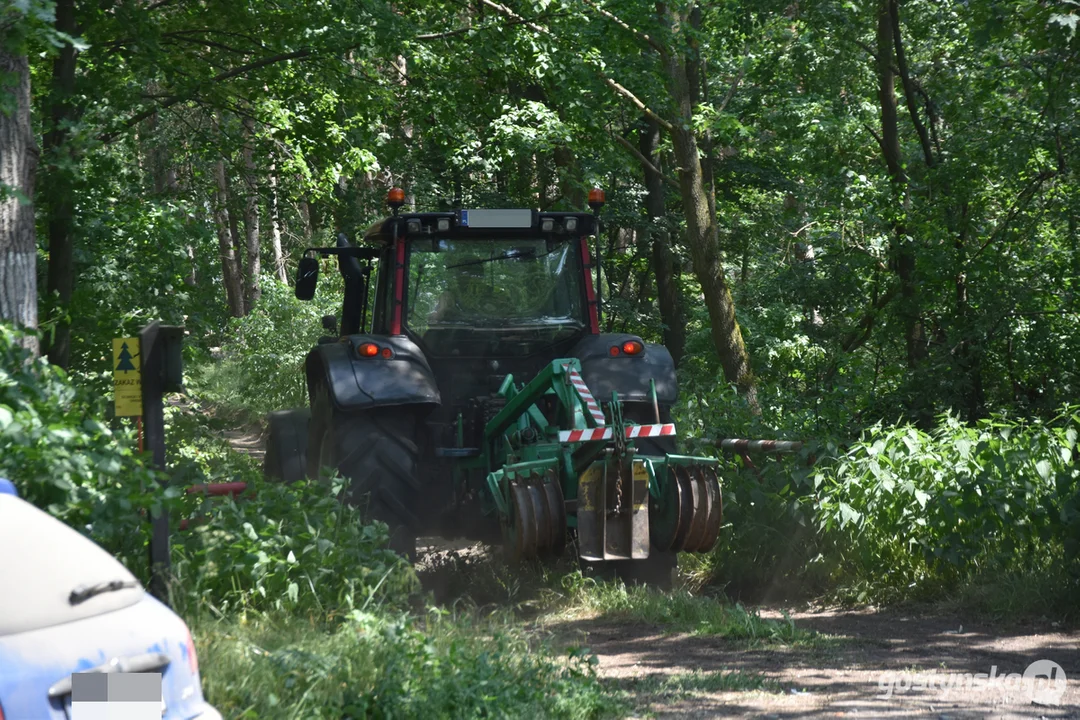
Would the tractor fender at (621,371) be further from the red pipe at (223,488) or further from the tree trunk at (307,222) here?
the tree trunk at (307,222)

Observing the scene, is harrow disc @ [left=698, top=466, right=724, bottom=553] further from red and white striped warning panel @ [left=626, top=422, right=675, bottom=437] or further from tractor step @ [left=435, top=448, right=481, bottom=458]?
tractor step @ [left=435, top=448, right=481, bottom=458]

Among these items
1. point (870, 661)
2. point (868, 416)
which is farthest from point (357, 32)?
point (870, 661)

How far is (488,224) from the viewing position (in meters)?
8.55

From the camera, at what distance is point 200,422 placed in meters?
10.2

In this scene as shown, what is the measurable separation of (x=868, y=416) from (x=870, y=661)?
813 centimetres

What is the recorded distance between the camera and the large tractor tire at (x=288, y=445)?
9516 mm

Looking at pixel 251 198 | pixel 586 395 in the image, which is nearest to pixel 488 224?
pixel 586 395

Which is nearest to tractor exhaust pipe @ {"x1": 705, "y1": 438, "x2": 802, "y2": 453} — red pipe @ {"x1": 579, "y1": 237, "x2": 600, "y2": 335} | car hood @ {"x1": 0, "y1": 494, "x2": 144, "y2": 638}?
red pipe @ {"x1": 579, "y1": 237, "x2": 600, "y2": 335}

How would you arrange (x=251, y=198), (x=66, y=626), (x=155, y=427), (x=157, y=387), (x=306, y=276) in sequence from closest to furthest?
1. (x=66, y=626)
2. (x=157, y=387)
3. (x=155, y=427)
4. (x=306, y=276)
5. (x=251, y=198)

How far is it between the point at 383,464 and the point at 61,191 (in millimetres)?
3560

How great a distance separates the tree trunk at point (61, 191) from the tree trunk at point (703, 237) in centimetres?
734

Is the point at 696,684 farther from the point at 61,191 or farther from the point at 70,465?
the point at 61,191

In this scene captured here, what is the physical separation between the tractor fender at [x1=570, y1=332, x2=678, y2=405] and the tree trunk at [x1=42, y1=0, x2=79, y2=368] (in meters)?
3.84

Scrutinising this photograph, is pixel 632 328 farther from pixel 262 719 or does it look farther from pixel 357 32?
pixel 262 719
